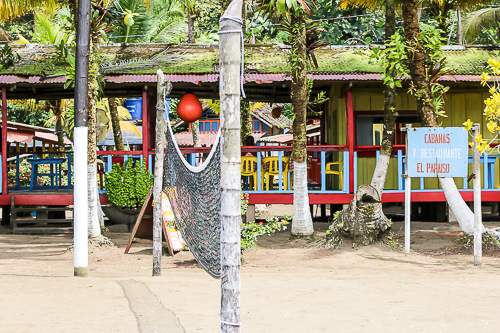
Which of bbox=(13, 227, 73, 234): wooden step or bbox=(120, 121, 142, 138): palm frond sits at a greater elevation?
bbox=(120, 121, 142, 138): palm frond

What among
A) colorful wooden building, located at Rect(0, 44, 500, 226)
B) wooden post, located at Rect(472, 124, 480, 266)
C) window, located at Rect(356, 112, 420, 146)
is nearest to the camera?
wooden post, located at Rect(472, 124, 480, 266)

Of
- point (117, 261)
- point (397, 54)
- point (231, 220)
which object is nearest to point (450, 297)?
point (231, 220)

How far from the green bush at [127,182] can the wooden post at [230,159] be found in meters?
9.07

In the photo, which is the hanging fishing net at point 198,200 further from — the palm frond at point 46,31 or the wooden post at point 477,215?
the palm frond at point 46,31

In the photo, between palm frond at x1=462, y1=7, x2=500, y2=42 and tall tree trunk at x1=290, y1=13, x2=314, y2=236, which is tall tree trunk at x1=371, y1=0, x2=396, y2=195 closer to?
tall tree trunk at x1=290, y1=13, x2=314, y2=236

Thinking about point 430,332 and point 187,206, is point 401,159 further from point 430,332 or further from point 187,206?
point 430,332

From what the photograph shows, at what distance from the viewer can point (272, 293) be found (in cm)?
649

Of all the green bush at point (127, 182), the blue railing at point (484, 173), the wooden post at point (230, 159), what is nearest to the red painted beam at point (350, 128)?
the blue railing at point (484, 173)

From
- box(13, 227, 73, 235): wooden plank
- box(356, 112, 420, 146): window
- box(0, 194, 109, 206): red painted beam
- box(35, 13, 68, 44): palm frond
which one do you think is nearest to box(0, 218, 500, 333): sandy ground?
box(0, 194, 109, 206): red painted beam

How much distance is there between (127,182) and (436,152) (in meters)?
6.78

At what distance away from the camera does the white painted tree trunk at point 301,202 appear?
35.0ft

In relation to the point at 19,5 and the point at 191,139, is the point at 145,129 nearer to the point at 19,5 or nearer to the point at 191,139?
the point at 19,5

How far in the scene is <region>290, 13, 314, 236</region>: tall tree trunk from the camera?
1046 centimetres

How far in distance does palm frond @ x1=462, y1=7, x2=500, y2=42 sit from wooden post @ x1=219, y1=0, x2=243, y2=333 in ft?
72.0
